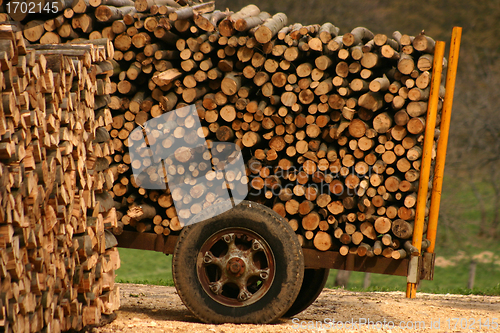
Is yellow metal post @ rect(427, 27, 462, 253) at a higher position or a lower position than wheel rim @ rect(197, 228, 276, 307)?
higher

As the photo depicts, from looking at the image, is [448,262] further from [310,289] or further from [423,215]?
[423,215]

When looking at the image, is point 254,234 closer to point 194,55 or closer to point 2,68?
point 194,55

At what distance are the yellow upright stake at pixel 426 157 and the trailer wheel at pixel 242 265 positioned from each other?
0.89 meters

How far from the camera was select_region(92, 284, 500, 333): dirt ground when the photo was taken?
11.7ft

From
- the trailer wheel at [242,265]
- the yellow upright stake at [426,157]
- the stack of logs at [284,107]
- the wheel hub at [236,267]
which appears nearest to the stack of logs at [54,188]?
the stack of logs at [284,107]

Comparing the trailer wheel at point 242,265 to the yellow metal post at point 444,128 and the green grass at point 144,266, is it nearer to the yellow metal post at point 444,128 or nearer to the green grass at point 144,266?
the yellow metal post at point 444,128

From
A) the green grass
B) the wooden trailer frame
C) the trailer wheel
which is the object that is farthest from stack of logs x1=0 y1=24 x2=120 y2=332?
the green grass

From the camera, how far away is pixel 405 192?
12.6 feet

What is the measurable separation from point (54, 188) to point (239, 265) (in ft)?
4.95

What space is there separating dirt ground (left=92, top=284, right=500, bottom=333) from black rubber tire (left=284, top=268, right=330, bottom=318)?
103mm

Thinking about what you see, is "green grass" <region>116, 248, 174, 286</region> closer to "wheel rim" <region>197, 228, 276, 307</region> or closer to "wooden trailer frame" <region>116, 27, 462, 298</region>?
"wheel rim" <region>197, 228, 276, 307</region>

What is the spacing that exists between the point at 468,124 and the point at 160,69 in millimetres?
16201

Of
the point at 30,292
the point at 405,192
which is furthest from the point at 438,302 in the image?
the point at 30,292

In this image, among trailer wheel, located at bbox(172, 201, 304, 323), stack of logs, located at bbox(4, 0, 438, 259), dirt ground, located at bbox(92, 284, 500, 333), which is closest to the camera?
dirt ground, located at bbox(92, 284, 500, 333)
